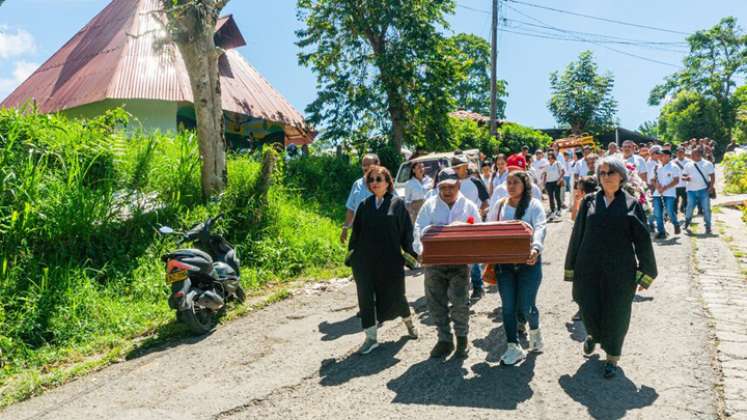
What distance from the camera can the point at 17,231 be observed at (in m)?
7.06

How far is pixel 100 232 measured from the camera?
26.0 ft

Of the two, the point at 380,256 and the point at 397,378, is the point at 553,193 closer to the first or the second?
the point at 380,256

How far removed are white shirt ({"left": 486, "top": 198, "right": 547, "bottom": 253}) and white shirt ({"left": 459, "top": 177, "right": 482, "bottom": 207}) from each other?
2536 millimetres

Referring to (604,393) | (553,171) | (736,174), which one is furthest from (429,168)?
(736,174)

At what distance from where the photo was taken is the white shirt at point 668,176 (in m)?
11.5

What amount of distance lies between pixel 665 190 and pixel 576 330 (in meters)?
6.87

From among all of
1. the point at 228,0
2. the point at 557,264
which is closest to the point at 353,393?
the point at 557,264

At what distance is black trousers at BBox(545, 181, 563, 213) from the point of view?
50.1ft

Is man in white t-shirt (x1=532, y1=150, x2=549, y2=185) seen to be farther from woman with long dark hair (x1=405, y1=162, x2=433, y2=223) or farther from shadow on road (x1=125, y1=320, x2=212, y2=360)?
shadow on road (x1=125, y1=320, x2=212, y2=360)

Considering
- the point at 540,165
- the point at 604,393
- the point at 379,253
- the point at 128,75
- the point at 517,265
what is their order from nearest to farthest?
the point at 604,393 < the point at 517,265 < the point at 379,253 < the point at 540,165 < the point at 128,75

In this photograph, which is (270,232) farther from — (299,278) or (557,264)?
(557,264)

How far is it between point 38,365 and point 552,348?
16.2 ft

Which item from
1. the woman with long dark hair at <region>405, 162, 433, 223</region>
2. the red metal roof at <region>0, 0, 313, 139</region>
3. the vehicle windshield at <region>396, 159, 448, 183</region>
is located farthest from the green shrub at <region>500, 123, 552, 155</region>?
the woman with long dark hair at <region>405, 162, 433, 223</region>

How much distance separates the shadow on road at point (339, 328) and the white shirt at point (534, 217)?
6.98 feet
